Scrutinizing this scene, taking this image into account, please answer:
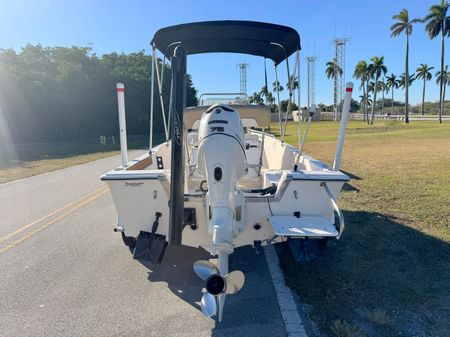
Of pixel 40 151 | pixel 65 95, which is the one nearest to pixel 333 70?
pixel 65 95

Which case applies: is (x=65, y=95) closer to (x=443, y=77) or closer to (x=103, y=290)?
(x=103, y=290)

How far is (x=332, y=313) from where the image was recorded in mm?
2912

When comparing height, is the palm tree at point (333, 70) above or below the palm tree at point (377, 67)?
above

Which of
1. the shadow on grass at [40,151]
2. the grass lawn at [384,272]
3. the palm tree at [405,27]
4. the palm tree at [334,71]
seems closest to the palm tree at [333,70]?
the palm tree at [334,71]

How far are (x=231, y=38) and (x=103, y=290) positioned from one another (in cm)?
353

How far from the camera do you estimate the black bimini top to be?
163 inches

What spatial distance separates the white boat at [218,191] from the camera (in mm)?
2637

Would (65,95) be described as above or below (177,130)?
above

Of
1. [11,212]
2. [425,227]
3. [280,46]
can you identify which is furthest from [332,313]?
[11,212]

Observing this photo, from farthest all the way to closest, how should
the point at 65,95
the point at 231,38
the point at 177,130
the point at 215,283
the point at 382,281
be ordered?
the point at 65,95 → the point at 231,38 → the point at 382,281 → the point at 177,130 → the point at 215,283

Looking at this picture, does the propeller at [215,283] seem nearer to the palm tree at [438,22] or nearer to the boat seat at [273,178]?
the boat seat at [273,178]

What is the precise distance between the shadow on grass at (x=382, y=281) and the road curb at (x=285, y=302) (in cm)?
9

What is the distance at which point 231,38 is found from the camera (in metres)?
4.68

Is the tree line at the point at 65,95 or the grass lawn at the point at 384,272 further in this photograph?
the tree line at the point at 65,95
